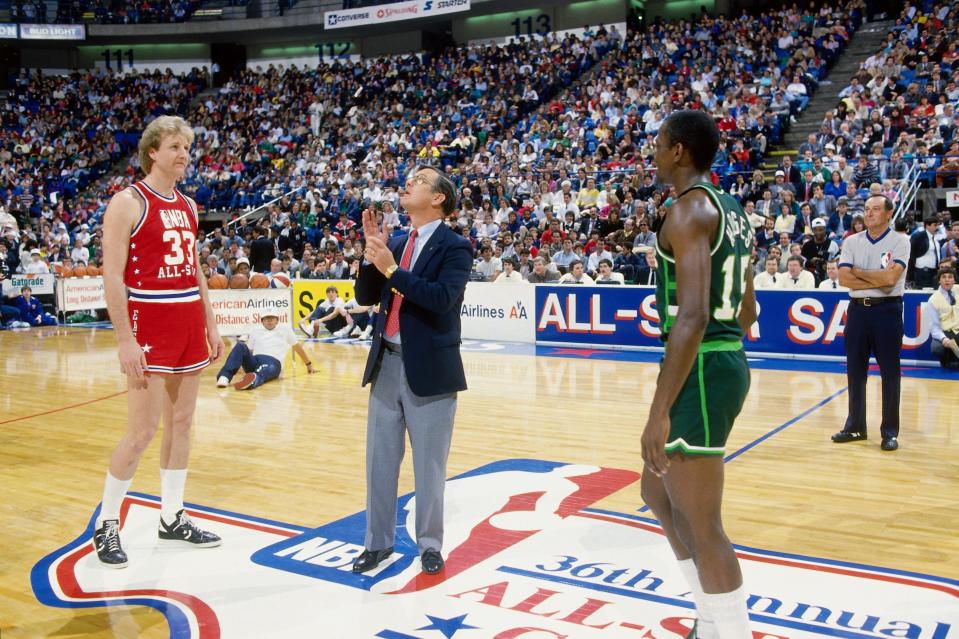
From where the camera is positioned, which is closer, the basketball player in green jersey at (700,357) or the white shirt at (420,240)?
the basketball player in green jersey at (700,357)

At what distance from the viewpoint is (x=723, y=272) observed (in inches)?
103

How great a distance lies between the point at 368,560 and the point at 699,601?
66.1 inches

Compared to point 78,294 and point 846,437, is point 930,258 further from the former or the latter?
point 78,294

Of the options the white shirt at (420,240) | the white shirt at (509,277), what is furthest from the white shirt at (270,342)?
the white shirt at (420,240)

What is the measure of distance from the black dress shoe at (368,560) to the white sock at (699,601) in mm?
1580

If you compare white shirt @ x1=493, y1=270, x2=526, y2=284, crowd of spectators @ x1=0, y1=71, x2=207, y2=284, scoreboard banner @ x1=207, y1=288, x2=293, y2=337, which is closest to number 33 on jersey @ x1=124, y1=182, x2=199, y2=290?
scoreboard banner @ x1=207, y1=288, x2=293, y2=337

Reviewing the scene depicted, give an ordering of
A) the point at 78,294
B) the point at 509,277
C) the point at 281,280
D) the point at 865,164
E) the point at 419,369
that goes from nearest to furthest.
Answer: the point at 419,369 → the point at 281,280 → the point at 509,277 → the point at 865,164 → the point at 78,294

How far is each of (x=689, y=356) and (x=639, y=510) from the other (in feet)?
8.33

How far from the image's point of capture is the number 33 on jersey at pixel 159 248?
159 inches

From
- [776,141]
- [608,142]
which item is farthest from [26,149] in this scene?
[776,141]

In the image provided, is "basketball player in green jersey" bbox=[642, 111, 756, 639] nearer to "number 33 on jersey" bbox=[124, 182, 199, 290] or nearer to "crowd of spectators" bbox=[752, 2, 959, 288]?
"number 33 on jersey" bbox=[124, 182, 199, 290]

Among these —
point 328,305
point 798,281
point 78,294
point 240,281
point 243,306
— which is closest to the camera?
point 798,281

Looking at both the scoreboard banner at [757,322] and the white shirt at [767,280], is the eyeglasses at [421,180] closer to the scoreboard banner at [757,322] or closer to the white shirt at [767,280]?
the scoreboard banner at [757,322]

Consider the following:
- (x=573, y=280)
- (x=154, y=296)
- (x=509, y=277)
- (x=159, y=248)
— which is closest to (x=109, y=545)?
(x=154, y=296)
